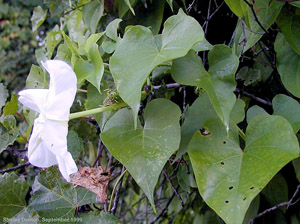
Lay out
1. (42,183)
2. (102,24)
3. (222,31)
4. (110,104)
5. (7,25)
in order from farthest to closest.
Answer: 1. (7,25)
2. (102,24)
3. (222,31)
4. (42,183)
5. (110,104)

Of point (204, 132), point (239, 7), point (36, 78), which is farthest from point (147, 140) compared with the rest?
point (36, 78)

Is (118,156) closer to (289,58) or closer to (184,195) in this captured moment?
(289,58)

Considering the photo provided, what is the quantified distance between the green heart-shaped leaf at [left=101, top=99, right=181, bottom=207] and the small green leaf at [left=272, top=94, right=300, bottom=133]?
191mm

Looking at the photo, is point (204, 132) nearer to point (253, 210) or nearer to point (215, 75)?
point (215, 75)

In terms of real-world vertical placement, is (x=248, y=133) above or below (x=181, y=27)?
below

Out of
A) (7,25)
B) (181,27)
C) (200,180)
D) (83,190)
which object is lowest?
(7,25)

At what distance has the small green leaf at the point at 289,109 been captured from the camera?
1.98 ft

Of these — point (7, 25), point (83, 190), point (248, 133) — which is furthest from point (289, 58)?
point (7, 25)

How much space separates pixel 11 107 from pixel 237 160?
554 mm

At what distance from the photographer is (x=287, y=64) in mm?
685

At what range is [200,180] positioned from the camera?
0.52 metres

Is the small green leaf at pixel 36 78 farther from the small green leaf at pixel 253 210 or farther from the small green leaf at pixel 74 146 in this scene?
the small green leaf at pixel 253 210

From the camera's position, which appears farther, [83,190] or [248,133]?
[83,190]

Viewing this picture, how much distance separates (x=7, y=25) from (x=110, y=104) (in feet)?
12.1
